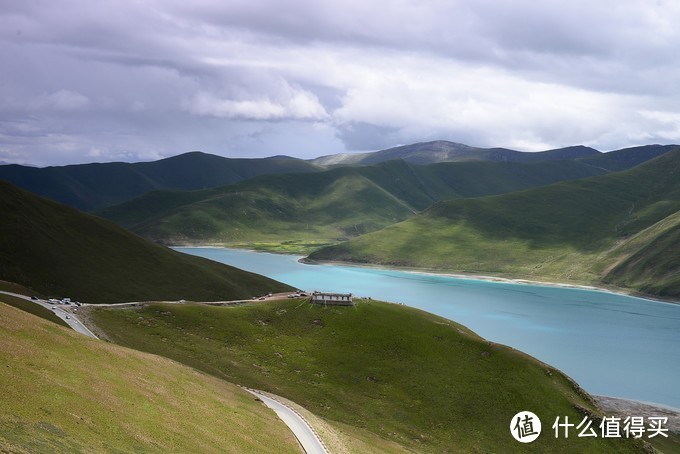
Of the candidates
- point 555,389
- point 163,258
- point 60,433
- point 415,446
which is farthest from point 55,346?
point 163,258

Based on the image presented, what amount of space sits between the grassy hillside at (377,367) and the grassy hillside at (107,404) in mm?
19577

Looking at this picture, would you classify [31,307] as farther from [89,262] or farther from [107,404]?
[89,262]

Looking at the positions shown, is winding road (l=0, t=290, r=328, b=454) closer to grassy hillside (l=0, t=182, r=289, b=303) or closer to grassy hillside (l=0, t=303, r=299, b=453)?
grassy hillside (l=0, t=303, r=299, b=453)

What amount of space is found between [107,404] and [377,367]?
57223mm

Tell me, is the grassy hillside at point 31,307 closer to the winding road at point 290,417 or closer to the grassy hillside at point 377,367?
the winding road at point 290,417

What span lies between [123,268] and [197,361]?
84234 millimetres

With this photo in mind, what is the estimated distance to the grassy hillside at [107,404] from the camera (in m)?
36.5

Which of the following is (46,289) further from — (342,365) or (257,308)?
(342,365)

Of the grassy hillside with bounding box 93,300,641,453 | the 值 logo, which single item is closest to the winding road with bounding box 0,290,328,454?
the grassy hillside with bounding box 93,300,641,453

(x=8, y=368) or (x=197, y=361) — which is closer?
(x=8, y=368)

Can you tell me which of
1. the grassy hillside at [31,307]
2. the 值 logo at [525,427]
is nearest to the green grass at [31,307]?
the grassy hillside at [31,307]

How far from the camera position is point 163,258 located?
178375mm

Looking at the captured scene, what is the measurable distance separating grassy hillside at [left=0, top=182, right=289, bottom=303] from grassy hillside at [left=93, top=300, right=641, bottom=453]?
1885 inches

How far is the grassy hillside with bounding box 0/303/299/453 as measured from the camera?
36531mm
